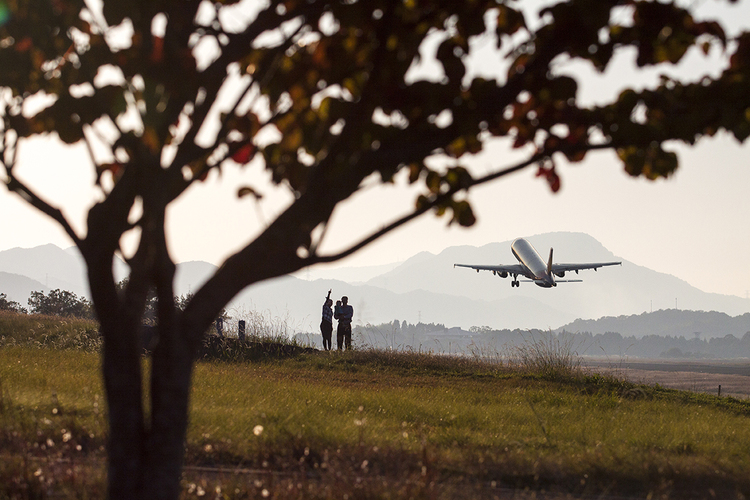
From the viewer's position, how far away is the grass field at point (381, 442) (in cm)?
491

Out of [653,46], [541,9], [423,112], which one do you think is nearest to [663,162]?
[653,46]

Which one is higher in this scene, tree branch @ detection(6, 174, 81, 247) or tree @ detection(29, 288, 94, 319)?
tree @ detection(29, 288, 94, 319)

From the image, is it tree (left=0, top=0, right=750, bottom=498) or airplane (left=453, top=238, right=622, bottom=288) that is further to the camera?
airplane (left=453, top=238, right=622, bottom=288)

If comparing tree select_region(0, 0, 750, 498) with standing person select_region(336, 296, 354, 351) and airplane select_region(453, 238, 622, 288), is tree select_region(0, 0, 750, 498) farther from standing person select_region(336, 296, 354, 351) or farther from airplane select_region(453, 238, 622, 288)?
airplane select_region(453, 238, 622, 288)

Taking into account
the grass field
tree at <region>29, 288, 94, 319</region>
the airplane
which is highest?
the airplane

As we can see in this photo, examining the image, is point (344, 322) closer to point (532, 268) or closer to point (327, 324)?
point (327, 324)

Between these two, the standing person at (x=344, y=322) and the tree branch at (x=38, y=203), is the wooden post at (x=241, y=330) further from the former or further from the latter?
the tree branch at (x=38, y=203)

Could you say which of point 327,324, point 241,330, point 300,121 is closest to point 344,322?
point 327,324

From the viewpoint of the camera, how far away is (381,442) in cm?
668

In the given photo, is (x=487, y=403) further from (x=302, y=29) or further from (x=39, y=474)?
(x=302, y=29)

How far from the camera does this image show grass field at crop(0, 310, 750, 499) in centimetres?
491

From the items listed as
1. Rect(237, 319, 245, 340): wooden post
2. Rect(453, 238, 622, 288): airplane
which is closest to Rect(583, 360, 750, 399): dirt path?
Rect(453, 238, 622, 288): airplane

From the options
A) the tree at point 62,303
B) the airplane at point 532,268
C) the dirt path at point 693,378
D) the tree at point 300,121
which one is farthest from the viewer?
the airplane at point 532,268

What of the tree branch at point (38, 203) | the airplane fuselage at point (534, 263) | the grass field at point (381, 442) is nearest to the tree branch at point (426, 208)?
the tree branch at point (38, 203)
